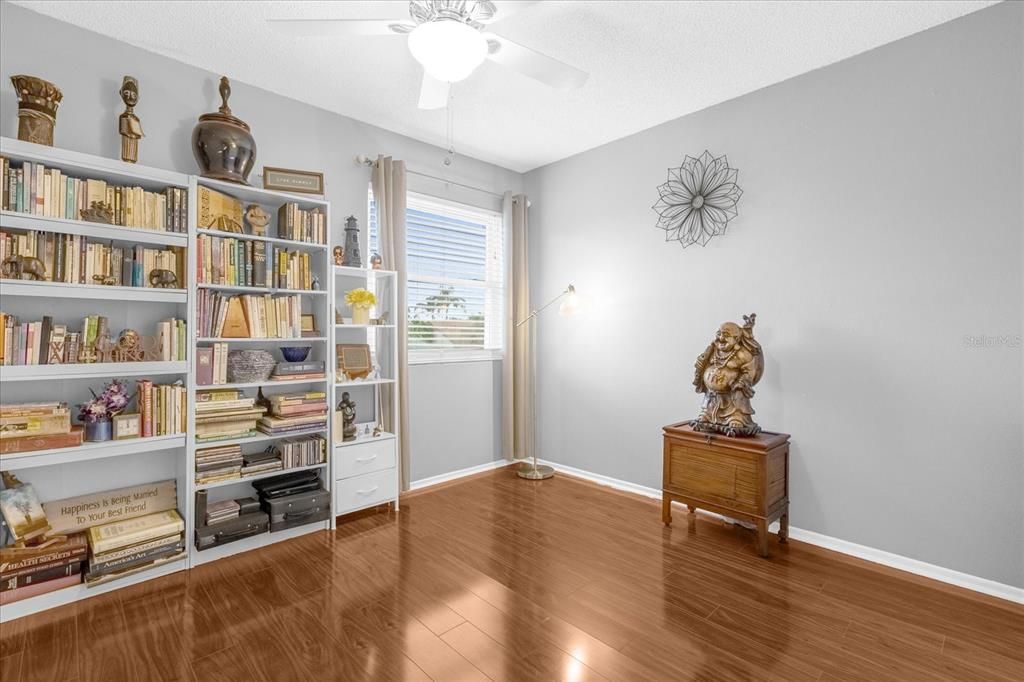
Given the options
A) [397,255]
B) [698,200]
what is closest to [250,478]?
[397,255]

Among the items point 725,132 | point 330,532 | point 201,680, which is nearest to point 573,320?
point 725,132

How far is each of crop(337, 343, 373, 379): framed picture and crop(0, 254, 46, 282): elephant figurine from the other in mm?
1500

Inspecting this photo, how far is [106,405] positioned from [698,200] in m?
3.64

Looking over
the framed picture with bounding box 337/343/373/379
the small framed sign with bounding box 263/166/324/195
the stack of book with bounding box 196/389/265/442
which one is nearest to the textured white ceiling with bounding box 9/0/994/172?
the small framed sign with bounding box 263/166/324/195

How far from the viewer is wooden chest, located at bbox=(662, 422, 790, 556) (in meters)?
2.66

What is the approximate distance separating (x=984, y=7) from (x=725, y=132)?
4.11 feet

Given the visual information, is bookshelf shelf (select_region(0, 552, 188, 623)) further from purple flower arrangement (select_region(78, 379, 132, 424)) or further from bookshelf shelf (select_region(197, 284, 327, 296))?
bookshelf shelf (select_region(197, 284, 327, 296))

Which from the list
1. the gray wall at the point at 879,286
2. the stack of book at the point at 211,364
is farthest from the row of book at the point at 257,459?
the gray wall at the point at 879,286

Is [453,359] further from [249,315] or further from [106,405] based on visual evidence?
[106,405]

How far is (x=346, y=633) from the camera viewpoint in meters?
1.99

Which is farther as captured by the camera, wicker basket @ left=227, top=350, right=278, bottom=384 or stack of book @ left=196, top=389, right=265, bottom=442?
wicker basket @ left=227, top=350, right=278, bottom=384

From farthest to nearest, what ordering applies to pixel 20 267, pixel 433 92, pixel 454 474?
pixel 454 474 < pixel 433 92 < pixel 20 267

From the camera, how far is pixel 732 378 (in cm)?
281

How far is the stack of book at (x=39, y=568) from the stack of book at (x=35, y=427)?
0.44m
